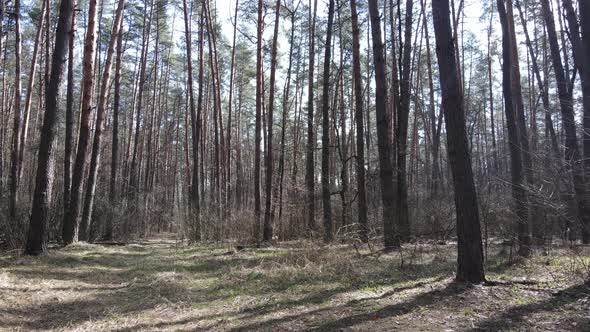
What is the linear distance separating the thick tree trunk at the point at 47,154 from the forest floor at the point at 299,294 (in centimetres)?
41

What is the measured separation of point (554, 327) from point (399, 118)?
26.2 ft

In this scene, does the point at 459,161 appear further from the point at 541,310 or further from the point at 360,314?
the point at 360,314

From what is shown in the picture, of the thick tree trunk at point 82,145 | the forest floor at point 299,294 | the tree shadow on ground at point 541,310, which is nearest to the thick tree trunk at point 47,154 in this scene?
the forest floor at point 299,294

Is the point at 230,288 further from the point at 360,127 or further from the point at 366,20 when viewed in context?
the point at 366,20

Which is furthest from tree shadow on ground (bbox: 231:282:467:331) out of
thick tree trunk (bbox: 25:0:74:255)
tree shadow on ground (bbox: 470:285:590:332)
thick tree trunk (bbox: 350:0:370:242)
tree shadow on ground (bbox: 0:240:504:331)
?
thick tree trunk (bbox: 25:0:74:255)

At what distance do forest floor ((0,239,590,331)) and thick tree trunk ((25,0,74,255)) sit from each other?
41cm

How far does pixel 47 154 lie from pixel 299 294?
5.63 metres

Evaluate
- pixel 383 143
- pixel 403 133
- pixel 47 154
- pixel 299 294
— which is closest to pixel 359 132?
pixel 383 143

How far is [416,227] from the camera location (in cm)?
1230

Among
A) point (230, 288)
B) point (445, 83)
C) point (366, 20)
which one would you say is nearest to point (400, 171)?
point (445, 83)

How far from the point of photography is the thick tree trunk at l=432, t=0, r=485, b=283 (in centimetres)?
536

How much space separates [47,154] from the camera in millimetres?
7789

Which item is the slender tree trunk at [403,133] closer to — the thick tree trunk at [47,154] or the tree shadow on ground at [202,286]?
the tree shadow on ground at [202,286]

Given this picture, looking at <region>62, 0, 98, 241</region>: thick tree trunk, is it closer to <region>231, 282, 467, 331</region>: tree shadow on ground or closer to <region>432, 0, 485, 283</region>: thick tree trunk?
<region>231, 282, 467, 331</region>: tree shadow on ground
